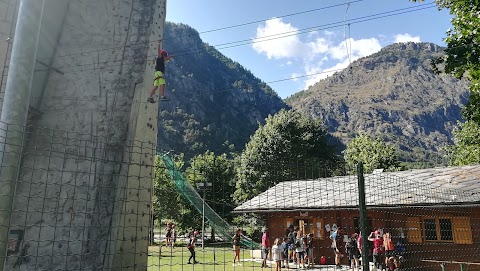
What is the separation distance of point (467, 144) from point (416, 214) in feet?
72.9

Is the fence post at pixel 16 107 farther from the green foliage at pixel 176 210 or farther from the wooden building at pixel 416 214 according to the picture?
the green foliage at pixel 176 210

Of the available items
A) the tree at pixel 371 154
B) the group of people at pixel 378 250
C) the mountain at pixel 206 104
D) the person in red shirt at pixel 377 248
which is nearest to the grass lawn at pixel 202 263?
the group of people at pixel 378 250

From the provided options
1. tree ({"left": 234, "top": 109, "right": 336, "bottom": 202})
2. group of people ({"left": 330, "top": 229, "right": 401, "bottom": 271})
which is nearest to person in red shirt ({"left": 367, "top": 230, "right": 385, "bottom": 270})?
group of people ({"left": 330, "top": 229, "right": 401, "bottom": 271})

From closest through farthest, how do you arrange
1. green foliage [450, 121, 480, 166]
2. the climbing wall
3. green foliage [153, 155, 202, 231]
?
the climbing wall, green foliage [450, 121, 480, 166], green foliage [153, 155, 202, 231]

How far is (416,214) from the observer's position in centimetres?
1566

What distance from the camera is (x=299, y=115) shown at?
38906 mm

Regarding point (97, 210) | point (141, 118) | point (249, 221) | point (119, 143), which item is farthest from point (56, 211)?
point (249, 221)

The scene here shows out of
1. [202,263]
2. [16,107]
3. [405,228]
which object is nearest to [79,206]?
[16,107]

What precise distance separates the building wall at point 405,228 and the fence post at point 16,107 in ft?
50.0

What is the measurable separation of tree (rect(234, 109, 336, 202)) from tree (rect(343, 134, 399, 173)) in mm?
5792

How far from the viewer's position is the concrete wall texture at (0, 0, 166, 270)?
4.64 m

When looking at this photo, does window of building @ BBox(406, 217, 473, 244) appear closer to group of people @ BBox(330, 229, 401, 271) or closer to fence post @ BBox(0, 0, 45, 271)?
group of people @ BBox(330, 229, 401, 271)

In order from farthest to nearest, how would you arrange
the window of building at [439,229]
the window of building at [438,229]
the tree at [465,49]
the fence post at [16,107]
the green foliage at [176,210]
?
the green foliage at [176,210]
the window of building at [438,229]
the window of building at [439,229]
the tree at [465,49]
the fence post at [16,107]

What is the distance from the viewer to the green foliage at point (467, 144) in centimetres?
3178
